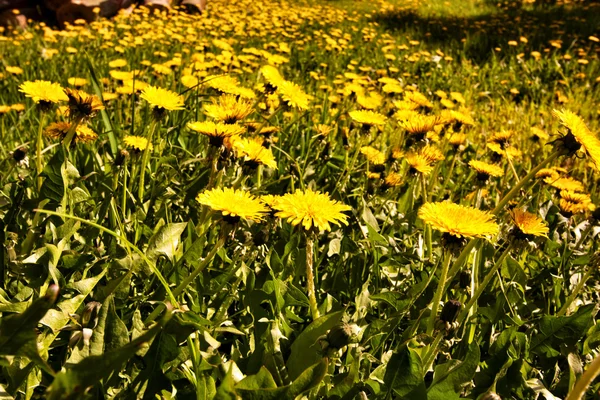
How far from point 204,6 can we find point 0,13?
2.38m

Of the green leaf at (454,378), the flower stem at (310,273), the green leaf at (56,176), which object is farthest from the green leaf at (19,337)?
the green leaf at (56,176)

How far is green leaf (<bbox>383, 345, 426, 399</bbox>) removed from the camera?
3.08 ft

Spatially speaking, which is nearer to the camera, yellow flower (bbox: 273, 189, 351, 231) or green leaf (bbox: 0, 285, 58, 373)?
green leaf (bbox: 0, 285, 58, 373)

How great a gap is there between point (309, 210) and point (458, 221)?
301 millimetres

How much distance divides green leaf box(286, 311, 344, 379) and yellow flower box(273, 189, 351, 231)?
7.2 inches

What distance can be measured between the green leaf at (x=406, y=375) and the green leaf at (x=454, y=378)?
0.17ft

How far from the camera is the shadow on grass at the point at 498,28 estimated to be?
570 cm

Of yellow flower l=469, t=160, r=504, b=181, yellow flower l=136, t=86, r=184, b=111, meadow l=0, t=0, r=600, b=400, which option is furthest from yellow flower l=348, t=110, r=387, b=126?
yellow flower l=136, t=86, r=184, b=111

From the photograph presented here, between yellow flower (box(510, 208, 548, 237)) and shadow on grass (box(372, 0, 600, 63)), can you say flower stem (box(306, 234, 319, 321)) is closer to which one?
yellow flower (box(510, 208, 548, 237))

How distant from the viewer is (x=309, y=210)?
109cm

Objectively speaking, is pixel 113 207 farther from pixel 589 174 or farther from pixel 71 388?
pixel 589 174

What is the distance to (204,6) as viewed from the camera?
6.95m

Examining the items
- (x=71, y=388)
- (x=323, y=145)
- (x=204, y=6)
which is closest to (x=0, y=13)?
(x=204, y=6)

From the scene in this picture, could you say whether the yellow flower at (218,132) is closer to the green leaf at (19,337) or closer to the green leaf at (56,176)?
the green leaf at (56,176)
